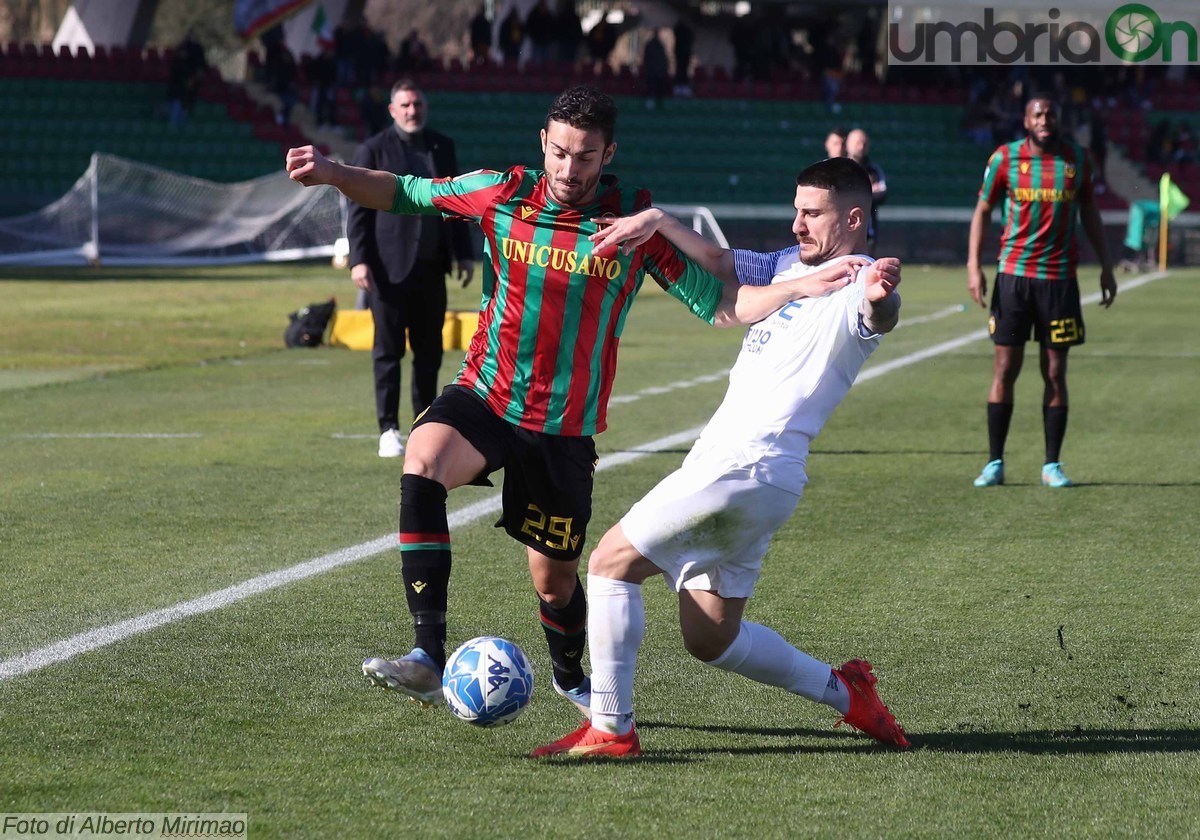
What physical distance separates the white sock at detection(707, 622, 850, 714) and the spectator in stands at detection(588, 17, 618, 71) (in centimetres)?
4126

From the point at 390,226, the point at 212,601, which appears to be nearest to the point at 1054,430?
the point at 390,226

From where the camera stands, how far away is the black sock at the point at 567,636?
495cm

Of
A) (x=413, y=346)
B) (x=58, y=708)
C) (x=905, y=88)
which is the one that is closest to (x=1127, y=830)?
(x=58, y=708)

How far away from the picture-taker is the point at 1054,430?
947 centimetres

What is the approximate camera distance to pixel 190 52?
40500mm

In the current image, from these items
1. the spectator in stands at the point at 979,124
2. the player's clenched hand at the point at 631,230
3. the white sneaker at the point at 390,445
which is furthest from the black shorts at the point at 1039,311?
the spectator in stands at the point at 979,124

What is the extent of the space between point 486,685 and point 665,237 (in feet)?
4.32

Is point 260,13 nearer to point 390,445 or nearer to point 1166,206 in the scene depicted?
point 1166,206

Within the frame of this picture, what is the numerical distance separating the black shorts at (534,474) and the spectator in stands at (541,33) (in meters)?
40.5

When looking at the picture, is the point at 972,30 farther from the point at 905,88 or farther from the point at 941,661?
the point at 941,661

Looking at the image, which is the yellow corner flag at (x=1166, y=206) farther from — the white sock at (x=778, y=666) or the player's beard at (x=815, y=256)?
the white sock at (x=778, y=666)

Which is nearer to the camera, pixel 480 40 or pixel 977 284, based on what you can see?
pixel 977 284

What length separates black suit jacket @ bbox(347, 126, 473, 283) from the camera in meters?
9.84

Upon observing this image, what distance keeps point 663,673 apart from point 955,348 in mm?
13729
